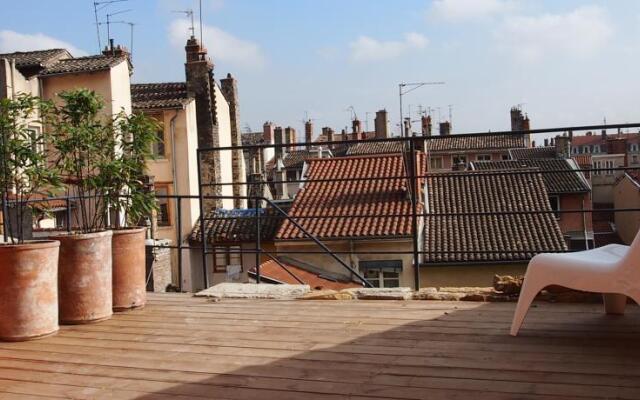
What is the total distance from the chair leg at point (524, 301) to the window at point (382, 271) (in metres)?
14.3

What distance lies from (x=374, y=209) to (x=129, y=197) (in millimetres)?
15071

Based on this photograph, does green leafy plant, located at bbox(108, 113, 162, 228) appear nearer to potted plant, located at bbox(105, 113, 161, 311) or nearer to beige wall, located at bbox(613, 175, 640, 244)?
potted plant, located at bbox(105, 113, 161, 311)

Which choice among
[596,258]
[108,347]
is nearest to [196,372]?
[108,347]

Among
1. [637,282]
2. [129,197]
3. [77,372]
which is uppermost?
[129,197]

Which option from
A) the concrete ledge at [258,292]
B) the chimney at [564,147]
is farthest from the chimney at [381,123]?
the concrete ledge at [258,292]

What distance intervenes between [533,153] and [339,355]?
133ft

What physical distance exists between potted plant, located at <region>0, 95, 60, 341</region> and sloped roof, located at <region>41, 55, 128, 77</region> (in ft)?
55.9

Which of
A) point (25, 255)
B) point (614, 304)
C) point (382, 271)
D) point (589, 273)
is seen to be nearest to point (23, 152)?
point (25, 255)

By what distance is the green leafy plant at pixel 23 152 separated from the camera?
3.32m

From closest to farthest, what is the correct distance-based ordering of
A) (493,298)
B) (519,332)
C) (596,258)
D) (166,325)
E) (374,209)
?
(596,258) → (519,332) → (166,325) → (493,298) → (374,209)

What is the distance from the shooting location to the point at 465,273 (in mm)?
17812

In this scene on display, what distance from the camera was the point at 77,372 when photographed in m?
2.70

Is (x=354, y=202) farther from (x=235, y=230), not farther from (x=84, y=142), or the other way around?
(x=84, y=142)

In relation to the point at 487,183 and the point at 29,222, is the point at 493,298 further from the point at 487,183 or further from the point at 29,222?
the point at 487,183
